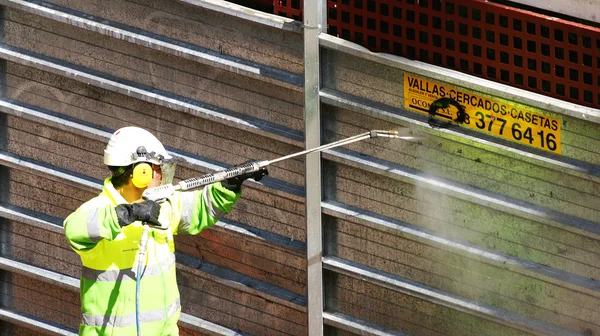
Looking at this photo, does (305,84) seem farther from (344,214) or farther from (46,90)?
(46,90)

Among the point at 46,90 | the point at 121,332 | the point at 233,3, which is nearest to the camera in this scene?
the point at 121,332

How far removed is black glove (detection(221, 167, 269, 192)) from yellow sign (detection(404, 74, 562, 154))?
0.73m

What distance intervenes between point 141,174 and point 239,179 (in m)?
0.44

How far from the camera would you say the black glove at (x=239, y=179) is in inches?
281

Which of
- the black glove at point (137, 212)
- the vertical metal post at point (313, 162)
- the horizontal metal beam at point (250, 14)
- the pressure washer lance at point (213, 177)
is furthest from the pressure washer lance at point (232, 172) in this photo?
the horizontal metal beam at point (250, 14)

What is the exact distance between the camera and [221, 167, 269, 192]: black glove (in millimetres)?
7125

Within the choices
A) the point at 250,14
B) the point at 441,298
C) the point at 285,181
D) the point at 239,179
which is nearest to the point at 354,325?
the point at 441,298

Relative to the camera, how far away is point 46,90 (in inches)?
329

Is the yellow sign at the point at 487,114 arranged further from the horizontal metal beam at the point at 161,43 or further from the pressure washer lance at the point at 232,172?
the horizontal metal beam at the point at 161,43

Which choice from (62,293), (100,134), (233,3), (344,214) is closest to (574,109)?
(344,214)

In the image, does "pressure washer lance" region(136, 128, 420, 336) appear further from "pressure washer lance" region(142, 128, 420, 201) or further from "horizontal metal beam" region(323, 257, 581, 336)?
"horizontal metal beam" region(323, 257, 581, 336)

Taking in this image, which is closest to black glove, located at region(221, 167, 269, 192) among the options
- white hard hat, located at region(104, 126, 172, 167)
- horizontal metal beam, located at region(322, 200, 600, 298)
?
white hard hat, located at region(104, 126, 172, 167)

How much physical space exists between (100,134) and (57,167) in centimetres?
40

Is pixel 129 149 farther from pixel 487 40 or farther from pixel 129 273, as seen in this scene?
pixel 487 40
